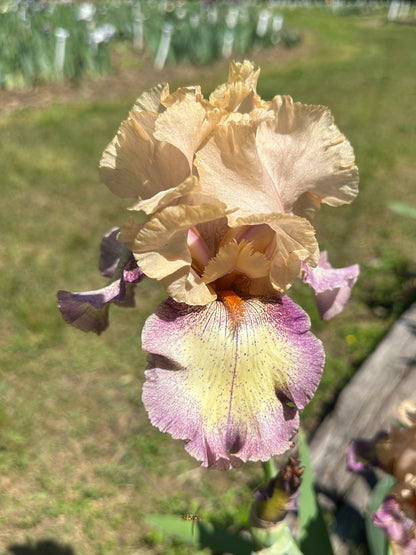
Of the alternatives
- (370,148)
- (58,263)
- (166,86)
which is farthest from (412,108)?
(166,86)

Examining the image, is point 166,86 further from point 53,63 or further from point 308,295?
point 53,63

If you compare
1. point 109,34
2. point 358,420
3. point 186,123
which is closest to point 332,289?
point 186,123

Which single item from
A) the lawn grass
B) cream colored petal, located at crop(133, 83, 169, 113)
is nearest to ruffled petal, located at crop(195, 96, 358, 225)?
cream colored petal, located at crop(133, 83, 169, 113)

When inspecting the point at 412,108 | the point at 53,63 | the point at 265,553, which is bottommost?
the point at 412,108

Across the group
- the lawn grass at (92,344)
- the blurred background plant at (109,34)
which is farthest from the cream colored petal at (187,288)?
the blurred background plant at (109,34)

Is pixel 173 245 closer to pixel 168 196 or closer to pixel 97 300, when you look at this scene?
pixel 168 196

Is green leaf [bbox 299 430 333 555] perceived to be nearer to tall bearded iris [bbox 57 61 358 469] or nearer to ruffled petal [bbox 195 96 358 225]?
tall bearded iris [bbox 57 61 358 469]

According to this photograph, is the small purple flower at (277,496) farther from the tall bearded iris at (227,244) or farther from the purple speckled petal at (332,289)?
the purple speckled petal at (332,289)
